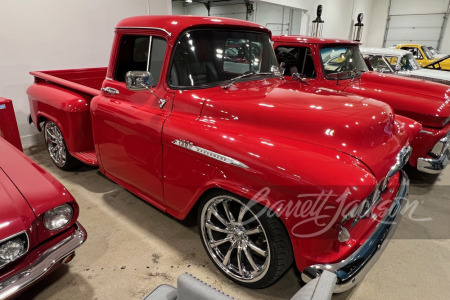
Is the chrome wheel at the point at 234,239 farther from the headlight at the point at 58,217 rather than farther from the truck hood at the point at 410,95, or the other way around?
the truck hood at the point at 410,95

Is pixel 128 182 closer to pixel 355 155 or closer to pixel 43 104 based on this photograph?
pixel 43 104

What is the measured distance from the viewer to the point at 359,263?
166cm

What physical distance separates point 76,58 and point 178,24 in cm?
365

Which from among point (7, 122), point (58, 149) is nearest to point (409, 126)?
point (58, 149)

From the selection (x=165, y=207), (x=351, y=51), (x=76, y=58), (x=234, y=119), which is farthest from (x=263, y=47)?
(x=76, y=58)

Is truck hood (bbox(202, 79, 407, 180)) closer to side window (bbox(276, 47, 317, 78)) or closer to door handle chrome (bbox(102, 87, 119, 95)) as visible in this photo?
door handle chrome (bbox(102, 87, 119, 95))

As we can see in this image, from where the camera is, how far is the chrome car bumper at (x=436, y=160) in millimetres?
3385

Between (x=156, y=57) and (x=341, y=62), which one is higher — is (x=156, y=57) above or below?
above

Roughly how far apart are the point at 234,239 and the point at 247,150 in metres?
0.72

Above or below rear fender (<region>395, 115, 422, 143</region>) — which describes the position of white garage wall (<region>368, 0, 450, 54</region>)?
above

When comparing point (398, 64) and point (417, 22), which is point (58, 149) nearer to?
point (398, 64)

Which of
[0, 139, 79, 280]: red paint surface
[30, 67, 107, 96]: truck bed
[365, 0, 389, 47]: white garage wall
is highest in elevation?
[365, 0, 389, 47]: white garage wall

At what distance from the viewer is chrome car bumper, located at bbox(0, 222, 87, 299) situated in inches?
61.1

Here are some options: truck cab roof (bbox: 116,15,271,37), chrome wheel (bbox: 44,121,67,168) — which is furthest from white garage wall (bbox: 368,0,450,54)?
chrome wheel (bbox: 44,121,67,168)
